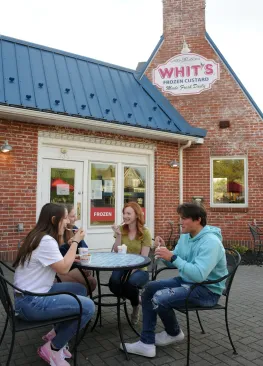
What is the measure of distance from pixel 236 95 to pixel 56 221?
831cm

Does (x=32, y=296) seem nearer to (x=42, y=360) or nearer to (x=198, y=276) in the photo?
(x=42, y=360)

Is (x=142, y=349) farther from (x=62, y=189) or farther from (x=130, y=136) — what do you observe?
(x=130, y=136)

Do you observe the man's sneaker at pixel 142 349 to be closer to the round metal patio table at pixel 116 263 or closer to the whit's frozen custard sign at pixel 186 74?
the round metal patio table at pixel 116 263

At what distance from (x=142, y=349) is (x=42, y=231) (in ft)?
4.93

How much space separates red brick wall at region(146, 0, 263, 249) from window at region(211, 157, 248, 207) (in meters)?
0.18

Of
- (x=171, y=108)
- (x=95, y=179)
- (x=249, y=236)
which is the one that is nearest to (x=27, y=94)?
(x=95, y=179)

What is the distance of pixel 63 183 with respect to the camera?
26.2ft

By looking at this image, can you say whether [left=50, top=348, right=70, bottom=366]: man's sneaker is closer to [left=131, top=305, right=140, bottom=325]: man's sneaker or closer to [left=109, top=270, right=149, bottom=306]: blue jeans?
[left=109, top=270, right=149, bottom=306]: blue jeans

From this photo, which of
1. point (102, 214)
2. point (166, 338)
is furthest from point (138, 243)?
point (102, 214)

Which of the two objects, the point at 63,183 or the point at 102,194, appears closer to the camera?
the point at 63,183

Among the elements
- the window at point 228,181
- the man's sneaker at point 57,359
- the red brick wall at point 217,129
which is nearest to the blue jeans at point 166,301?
the man's sneaker at point 57,359

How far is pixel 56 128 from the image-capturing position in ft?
25.2

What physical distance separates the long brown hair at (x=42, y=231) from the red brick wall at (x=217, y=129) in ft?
23.6

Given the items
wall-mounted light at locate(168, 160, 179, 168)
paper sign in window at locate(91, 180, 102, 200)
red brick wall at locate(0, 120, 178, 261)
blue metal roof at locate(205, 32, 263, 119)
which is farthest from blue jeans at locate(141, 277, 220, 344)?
blue metal roof at locate(205, 32, 263, 119)
